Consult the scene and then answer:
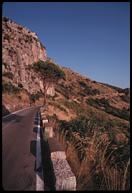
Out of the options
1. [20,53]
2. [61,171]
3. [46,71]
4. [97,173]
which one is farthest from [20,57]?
[61,171]

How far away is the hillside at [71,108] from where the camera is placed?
568 centimetres

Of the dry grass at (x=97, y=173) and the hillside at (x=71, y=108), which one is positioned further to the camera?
the hillside at (x=71, y=108)

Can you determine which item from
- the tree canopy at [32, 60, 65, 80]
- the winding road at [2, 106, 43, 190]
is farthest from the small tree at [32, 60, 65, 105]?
the winding road at [2, 106, 43, 190]

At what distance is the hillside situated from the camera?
5.68 metres

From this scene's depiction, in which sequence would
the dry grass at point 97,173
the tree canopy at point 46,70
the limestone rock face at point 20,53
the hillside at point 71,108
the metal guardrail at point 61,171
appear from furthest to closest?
the limestone rock face at point 20,53, the tree canopy at point 46,70, the hillside at point 71,108, the dry grass at point 97,173, the metal guardrail at point 61,171

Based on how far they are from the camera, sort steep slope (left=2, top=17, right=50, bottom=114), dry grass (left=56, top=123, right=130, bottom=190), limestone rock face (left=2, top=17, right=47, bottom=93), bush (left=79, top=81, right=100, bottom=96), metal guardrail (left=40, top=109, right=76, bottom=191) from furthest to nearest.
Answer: bush (left=79, top=81, right=100, bottom=96) → limestone rock face (left=2, top=17, right=47, bottom=93) → steep slope (left=2, top=17, right=50, bottom=114) → dry grass (left=56, top=123, right=130, bottom=190) → metal guardrail (left=40, top=109, right=76, bottom=191)

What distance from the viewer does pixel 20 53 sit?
68375 mm

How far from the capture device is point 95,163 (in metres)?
5.56

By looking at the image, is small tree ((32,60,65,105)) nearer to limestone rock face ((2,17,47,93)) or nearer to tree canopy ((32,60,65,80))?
tree canopy ((32,60,65,80))

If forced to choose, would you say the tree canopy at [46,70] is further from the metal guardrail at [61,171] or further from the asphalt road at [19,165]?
the metal guardrail at [61,171]

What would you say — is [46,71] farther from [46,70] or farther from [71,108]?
[71,108]

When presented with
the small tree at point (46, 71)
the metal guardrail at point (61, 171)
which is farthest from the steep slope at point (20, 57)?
the metal guardrail at point (61, 171)

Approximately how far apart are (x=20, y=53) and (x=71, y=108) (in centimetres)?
3189

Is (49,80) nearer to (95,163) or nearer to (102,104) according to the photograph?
(95,163)
